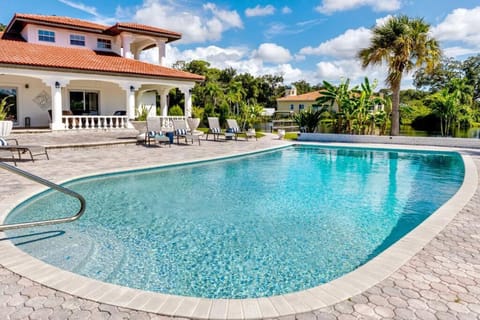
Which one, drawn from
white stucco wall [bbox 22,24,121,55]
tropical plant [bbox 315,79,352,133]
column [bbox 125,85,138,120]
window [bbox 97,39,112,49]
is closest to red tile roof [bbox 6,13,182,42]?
white stucco wall [bbox 22,24,121,55]

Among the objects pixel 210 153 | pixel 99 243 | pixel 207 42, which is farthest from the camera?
pixel 207 42

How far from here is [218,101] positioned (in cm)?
4434

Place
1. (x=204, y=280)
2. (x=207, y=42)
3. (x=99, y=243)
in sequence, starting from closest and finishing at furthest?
(x=204, y=280), (x=99, y=243), (x=207, y=42)

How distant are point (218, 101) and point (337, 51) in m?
15.5

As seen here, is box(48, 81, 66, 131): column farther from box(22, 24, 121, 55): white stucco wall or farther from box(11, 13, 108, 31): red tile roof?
box(11, 13, 108, 31): red tile roof

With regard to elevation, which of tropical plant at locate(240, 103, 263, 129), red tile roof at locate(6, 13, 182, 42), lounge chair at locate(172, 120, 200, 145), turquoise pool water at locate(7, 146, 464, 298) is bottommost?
turquoise pool water at locate(7, 146, 464, 298)

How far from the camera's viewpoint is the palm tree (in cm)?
2117

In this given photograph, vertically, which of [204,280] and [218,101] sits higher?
[218,101]

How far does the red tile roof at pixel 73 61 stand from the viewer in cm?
1879

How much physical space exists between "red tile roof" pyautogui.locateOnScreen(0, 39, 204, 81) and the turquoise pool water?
11.6 meters

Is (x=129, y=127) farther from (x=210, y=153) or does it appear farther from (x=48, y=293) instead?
(x=48, y=293)

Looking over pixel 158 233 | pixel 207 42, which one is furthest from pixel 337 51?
pixel 158 233

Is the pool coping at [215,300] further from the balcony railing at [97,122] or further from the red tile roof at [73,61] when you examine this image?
the red tile roof at [73,61]

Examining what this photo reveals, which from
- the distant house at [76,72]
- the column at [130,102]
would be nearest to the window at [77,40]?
the distant house at [76,72]
